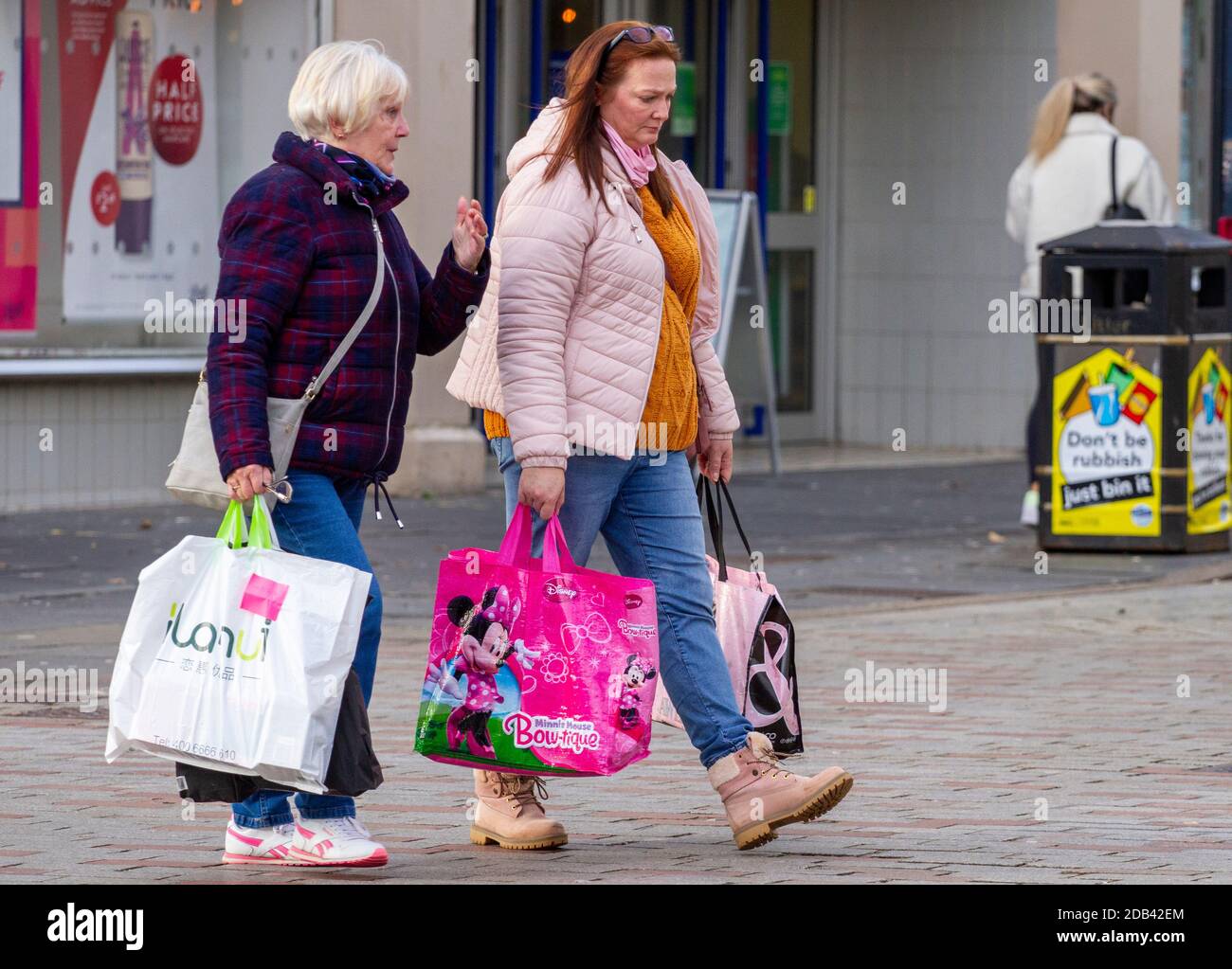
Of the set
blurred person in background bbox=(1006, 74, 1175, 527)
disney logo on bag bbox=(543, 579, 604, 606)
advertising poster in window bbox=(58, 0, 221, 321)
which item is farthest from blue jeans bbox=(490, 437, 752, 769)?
advertising poster in window bbox=(58, 0, 221, 321)

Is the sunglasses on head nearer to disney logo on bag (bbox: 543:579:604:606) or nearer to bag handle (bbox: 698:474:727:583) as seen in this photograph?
bag handle (bbox: 698:474:727:583)

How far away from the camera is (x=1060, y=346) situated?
11133 mm

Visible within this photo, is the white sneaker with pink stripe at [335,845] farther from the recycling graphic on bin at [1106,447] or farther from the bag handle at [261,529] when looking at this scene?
the recycling graphic on bin at [1106,447]

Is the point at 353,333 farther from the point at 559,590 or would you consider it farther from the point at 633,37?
the point at 633,37

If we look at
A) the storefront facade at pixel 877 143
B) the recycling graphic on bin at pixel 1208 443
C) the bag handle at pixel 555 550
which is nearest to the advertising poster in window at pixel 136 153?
the storefront facade at pixel 877 143

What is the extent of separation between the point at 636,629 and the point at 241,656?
829 millimetres

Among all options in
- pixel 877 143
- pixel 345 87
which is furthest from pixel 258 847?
pixel 877 143

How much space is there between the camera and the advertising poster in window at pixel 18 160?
1205 cm

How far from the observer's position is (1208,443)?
1132 cm

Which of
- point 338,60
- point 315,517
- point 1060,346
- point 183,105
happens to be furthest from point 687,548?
point 183,105

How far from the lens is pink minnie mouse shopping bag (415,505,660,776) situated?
5.08 m

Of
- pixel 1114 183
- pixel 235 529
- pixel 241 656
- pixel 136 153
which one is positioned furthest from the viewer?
pixel 136 153
